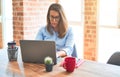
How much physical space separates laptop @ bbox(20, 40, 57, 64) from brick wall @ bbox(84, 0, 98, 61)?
2465mm

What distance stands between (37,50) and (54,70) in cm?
27

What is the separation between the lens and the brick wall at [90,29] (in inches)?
171

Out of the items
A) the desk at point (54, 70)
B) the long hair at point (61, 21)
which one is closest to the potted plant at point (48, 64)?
the desk at point (54, 70)

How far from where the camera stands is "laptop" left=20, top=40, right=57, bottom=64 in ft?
6.55

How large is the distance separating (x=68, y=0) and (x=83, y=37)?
2.88ft

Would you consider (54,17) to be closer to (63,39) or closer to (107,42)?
(63,39)

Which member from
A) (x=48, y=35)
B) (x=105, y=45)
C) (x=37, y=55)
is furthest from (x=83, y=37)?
(x=37, y=55)

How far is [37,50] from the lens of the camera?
6.70 feet

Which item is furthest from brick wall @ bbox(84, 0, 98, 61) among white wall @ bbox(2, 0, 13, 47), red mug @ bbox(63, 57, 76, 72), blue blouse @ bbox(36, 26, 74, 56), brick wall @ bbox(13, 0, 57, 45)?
red mug @ bbox(63, 57, 76, 72)

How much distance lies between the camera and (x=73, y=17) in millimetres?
4742

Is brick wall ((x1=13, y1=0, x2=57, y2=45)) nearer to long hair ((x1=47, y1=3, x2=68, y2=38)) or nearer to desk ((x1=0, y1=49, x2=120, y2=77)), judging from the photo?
long hair ((x1=47, y1=3, x2=68, y2=38))

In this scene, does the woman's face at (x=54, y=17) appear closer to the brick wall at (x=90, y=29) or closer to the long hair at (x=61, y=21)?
the long hair at (x=61, y=21)

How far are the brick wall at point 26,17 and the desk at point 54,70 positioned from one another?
1651 mm

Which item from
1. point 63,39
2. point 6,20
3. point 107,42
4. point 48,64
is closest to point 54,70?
point 48,64
